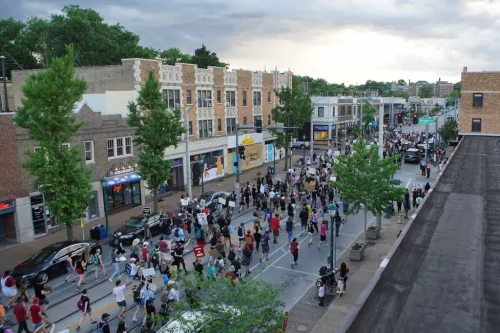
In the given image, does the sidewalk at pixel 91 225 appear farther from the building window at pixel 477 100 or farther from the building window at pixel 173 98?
the building window at pixel 477 100

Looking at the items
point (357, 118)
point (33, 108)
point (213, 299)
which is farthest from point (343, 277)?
point (357, 118)

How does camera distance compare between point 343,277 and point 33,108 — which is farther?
point 33,108

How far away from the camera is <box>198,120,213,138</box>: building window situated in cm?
4425

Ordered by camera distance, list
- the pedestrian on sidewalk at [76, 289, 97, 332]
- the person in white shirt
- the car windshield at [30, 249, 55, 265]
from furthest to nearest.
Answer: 1. the car windshield at [30, 249, 55, 265]
2. the person in white shirt
3. the pedestrian on sidewalk at [76, 289, 97, 332]

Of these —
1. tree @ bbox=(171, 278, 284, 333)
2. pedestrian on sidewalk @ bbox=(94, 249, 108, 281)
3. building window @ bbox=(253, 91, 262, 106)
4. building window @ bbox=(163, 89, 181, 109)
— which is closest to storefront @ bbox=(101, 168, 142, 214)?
building window @ bbox=(163, 89, 181, 109)

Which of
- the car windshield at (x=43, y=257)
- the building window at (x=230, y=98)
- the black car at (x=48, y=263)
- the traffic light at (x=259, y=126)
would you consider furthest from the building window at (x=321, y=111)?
the car windshield at (x=43, y=257)

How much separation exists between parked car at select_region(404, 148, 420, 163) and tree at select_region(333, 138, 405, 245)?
33946 mm

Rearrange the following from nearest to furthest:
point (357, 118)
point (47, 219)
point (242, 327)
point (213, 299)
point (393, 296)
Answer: point (242, 327) → point (213, 299) → point (393, 296) → point (47, 219) → point (357, 118)

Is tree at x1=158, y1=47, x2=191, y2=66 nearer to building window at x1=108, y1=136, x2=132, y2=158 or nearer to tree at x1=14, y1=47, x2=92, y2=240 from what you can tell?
building window at x1=108, y1=136, x2=132, y2=158

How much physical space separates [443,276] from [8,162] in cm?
2260

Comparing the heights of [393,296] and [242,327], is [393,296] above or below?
below

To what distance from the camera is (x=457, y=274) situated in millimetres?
15477

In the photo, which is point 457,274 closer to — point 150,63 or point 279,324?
point 279,324

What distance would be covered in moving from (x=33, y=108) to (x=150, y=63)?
17.4 meters
